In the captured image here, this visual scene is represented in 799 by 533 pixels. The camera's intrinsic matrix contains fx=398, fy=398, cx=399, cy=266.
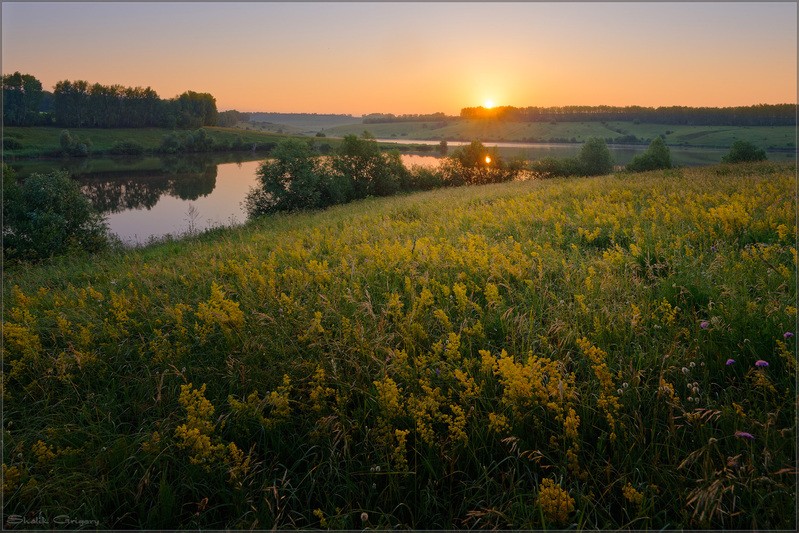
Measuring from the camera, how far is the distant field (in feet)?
157

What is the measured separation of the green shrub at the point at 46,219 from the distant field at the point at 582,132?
1251 inches

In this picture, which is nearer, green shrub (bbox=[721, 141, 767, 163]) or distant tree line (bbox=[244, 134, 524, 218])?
distant tree line (bbox=[244, 134, 524, 218])

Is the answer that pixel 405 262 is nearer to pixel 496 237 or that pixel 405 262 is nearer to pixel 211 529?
pixel 496 237

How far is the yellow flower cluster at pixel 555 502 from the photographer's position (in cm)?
198

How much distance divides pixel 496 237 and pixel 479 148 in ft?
176

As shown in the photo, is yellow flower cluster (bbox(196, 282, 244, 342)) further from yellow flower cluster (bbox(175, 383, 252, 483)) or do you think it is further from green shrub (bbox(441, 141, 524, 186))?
green shrub (bbox(441, 141, 524, 186))

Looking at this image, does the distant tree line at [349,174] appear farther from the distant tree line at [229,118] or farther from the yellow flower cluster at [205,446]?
the distant tree line at [229,118]

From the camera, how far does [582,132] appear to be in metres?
111

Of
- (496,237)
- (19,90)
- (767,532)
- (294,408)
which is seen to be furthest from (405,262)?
(19,90)

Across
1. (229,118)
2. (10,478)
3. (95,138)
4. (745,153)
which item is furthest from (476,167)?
(229,118)

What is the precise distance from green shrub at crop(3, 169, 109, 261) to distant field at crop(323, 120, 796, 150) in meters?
31.8

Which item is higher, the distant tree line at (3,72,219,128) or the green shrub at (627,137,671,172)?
the distant tree line at (3,72,219,128)

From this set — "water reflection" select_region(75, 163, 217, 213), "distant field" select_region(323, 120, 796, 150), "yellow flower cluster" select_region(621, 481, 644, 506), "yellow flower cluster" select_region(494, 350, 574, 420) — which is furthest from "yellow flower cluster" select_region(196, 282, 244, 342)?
"distant field" select_region(323, 120, 796, 150)

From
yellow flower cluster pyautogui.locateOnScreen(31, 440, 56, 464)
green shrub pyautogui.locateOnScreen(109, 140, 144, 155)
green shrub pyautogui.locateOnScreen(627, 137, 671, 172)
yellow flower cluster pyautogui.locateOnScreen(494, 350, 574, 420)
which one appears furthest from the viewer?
green shrub pyautogui.locateOnScreen(109, 140, 144, 155)
